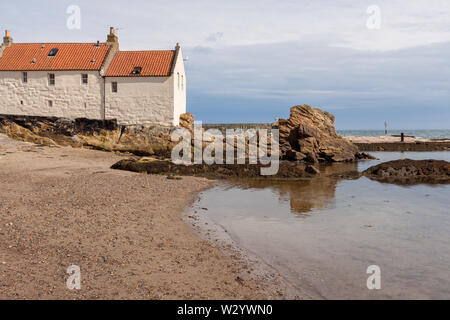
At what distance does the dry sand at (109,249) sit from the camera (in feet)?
23.5

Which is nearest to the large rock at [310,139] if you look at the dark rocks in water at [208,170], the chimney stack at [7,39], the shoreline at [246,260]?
the dark rocks in water at [208,170]

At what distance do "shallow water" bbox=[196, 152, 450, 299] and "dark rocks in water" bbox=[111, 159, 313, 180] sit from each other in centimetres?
438

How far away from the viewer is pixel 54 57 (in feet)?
121

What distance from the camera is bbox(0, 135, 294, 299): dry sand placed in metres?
7.15

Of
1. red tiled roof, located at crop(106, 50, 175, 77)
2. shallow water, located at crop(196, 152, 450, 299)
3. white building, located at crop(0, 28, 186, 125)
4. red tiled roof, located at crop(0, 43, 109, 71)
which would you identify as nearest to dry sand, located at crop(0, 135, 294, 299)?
shallow water, located at crop(196, 152, 450, 299)

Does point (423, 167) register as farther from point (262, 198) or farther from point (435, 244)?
point (435, 244)

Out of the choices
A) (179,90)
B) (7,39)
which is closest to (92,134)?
(179,90)

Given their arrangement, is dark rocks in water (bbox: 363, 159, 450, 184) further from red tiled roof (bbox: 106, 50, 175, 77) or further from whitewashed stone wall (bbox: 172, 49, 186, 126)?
red tiled roof (bbox: 106, 50, 175, 77)

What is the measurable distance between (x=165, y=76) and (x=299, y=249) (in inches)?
1105

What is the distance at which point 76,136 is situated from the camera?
3566 centimetres

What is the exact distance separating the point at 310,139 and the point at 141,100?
17701 millimetres

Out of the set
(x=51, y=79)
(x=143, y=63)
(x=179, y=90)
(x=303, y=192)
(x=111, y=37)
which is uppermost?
(x=111, y=37)

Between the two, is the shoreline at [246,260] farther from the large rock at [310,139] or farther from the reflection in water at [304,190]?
the large rock at [310,139]

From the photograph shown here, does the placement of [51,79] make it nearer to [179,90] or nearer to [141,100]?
[141,100]
